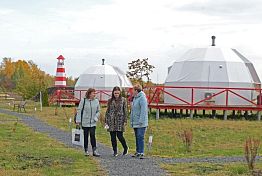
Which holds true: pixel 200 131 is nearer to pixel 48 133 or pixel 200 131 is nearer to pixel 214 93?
pixel 48 133

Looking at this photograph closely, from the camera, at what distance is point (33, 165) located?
10766 mm

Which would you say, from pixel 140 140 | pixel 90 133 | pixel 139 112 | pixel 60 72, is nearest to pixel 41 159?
pixel 90 133

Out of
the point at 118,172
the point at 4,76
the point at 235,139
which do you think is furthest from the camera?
the point at 4,76

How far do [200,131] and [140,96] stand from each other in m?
8.48

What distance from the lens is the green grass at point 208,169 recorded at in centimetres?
1011

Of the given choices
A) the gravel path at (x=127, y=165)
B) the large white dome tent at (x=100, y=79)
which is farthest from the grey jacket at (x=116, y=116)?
the large white dome tent at (x=100, y=79)

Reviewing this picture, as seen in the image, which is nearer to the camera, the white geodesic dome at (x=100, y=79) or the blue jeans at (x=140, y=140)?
the blue jeans at (x=140, y=140)

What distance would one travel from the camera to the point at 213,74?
3238cm

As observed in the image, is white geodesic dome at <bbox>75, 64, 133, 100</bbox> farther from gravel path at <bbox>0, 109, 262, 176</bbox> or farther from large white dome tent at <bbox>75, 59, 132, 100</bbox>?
gravel path at <bbox>0, 109, 262, 176</bbox>

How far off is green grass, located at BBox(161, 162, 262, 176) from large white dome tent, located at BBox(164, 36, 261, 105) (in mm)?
19410

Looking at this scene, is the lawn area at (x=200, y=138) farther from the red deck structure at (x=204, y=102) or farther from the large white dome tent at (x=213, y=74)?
the large white dome tent at (x=213, y=74)

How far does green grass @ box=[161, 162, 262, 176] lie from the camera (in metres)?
10.1

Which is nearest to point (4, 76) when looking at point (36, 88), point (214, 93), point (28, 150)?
point (36, 88)

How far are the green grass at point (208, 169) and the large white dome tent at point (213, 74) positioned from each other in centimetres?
1941
